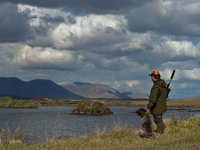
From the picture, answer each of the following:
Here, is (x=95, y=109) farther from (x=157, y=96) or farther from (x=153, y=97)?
(x=153, y=97)

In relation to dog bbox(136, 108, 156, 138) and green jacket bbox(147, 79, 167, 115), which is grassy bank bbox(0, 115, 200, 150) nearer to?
dog bbox(136, 108, 156, 138)

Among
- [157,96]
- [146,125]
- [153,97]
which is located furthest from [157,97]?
[146,125]

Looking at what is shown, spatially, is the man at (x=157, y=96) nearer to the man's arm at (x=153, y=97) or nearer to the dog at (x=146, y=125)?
the man's arm at (x=153, y=97)

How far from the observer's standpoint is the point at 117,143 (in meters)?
11.6

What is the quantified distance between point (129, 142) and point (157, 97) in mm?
2579

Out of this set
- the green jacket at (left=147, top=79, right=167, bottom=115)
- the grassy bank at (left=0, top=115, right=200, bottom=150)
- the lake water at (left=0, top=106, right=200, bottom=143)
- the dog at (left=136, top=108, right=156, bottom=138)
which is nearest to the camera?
the grassy bank at (left=0, top=115, right=200, bottom=150)

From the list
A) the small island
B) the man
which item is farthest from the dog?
the small island

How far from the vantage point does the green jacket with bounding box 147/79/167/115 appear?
40.8ft

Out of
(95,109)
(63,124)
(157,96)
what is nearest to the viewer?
(157,96)

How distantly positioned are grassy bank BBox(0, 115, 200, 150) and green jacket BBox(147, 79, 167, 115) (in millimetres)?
1315

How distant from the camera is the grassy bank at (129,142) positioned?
33.9 ft

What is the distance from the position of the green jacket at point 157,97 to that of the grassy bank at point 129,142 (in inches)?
51.8

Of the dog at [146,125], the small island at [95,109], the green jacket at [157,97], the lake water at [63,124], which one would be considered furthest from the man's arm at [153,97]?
the small island at [95,109]

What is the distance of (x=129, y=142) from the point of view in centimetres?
1179
